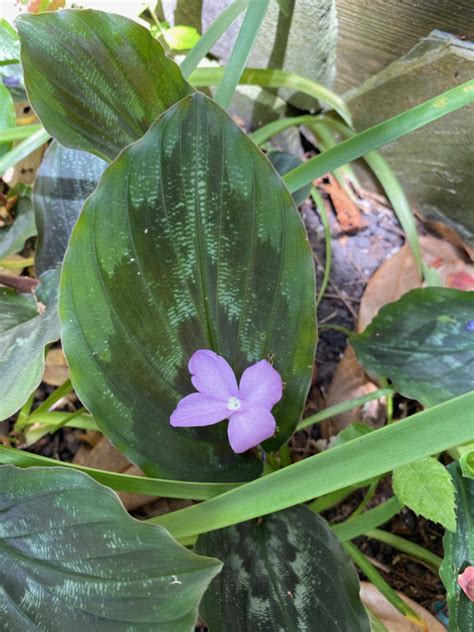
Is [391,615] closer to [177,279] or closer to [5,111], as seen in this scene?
[177,279]

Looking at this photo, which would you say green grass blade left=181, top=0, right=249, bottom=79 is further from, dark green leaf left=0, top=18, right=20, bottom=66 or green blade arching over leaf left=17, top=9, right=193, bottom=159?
dark green leaf left=0, top=18, right=20, bottom=66

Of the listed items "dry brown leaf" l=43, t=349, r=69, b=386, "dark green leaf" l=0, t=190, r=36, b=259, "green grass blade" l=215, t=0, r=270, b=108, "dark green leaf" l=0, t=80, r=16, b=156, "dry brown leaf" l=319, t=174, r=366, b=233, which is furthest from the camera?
"dry brown leaf" l=319, t=174, r=366, b=233

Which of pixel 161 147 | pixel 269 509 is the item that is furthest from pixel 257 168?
pixel 269 509

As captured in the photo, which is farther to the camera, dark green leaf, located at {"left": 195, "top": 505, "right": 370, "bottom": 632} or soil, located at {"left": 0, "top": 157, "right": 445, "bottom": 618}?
soil, located at {"left": 0, "top": 157, "right": 445, "bottom": 618}

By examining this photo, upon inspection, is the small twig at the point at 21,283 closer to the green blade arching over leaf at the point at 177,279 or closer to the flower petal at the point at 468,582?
the green blade arching over leaf at the point at 177,279

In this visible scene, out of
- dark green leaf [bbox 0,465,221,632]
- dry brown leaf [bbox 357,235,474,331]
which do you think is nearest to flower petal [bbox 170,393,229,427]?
dark green leaf [bbox 0,465,221,632]

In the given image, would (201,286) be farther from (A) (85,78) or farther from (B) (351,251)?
(B) (351,251)

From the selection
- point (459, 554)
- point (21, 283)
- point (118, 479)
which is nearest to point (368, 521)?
point (459, 554)
